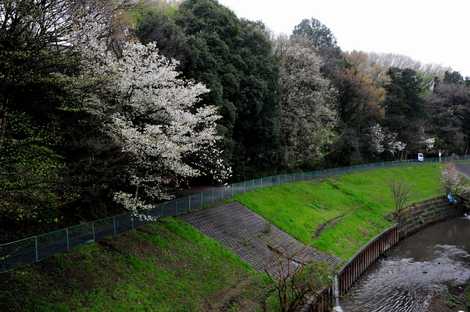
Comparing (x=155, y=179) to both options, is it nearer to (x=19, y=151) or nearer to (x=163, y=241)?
(x=163, y=241)

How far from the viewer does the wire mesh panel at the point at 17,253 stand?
17.1 m

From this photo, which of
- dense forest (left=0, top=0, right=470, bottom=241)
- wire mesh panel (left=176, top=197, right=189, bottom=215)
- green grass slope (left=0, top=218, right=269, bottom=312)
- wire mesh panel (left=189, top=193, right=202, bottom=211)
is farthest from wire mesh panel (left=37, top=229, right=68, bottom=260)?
wire mesh panel (left=189, top=193, right=202, bottom=211)

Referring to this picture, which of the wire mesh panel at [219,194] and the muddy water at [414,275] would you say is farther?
Result: the wire mesh panel at [219,194]

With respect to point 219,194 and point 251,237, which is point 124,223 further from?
point 219,194

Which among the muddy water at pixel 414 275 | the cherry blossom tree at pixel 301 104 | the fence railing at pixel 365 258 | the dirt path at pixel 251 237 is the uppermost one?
the cherry blossom tree at pixel 301 104

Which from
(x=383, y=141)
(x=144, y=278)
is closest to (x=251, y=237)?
(x=144, y=278)

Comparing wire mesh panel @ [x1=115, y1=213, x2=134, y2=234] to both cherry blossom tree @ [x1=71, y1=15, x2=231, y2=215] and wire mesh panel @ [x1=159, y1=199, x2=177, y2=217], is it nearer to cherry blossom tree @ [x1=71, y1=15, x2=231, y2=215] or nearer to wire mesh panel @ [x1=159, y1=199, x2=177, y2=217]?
cherry blossom tree @ [x1=71, y1=15, x2=231, y2=215]

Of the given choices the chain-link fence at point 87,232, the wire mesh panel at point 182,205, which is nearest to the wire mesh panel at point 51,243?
the chain-link fence at point 87,232

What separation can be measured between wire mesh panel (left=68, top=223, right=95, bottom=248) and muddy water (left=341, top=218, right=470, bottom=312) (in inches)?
585

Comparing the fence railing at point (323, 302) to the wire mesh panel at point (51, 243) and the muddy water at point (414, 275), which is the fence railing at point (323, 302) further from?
the wire mesh panel at point (51, 243)

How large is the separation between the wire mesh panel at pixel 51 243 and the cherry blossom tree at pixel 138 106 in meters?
3.11

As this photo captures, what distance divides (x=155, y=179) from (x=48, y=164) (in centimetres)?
614

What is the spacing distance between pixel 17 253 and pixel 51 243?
1646mm

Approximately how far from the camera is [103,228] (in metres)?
21.9
